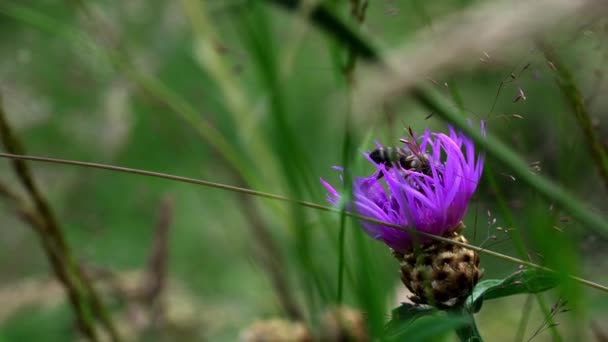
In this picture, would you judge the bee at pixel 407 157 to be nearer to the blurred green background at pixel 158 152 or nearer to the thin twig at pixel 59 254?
the thin twig at pixel 59 254

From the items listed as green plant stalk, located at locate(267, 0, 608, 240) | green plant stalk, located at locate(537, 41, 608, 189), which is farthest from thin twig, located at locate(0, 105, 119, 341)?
green plant stalk, located at locate(537, 41, 608, 189)

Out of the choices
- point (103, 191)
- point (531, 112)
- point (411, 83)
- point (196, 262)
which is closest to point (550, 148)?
point (411, 83)

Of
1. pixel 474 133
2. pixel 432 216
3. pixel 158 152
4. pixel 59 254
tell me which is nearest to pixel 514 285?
pixel 432 216

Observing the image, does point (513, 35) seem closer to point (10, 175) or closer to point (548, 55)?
point (548, 55)

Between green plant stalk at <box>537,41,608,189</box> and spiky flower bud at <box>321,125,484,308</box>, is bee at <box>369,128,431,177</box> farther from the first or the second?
green plant stalk at <box>537,41,608,189</box>

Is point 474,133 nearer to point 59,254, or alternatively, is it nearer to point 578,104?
point 578,104

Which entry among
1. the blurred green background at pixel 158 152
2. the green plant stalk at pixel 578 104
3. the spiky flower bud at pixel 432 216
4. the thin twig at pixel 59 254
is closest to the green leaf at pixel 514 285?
the spiky flower bud at pixel 432 216
